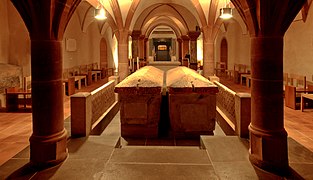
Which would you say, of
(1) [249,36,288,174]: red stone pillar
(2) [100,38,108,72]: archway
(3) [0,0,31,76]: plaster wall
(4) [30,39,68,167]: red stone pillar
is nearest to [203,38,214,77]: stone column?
(3) [0,0,31,76]: plaster wall

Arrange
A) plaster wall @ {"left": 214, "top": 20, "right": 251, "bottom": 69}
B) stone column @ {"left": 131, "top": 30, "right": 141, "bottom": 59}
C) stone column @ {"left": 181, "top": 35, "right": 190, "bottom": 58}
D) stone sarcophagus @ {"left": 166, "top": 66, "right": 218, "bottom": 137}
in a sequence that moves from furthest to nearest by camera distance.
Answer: stone column @ {"left": 181, "top": 35, "right": 190, "bottom": 58} → stone column @ {"left": 131, "top": 30, "right": 141, "bottom": 59} → plaster wall @ {"left": 214, "top": 20, "right": 251, "bottom": 69} → stone sarcophagus @ {"left": 166, "top": 66, "right": 218, "bottom": 137}

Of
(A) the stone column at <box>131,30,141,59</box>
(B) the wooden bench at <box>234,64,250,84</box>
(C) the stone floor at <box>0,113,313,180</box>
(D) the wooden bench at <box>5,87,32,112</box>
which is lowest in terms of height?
(C) the stone floor at <box>0,113,313,180</box>

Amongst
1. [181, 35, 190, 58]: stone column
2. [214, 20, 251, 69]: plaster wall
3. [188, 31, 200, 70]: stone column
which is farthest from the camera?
[181, 35, 190, 58]: stone column

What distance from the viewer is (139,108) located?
5562mm

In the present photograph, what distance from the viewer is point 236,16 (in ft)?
49.6

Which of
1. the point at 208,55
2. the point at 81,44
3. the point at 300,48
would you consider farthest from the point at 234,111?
the point at 81,44

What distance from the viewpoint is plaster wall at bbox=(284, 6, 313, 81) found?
9680mm

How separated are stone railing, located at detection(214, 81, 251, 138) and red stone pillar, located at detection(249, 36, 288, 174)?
4.12ft

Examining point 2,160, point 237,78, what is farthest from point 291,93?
point 2,160

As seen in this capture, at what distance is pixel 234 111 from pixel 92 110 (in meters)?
2.74

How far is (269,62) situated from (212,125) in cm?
226

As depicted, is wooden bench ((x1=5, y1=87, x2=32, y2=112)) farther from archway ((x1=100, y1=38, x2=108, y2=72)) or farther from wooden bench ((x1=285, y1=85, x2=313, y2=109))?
archway ((x1=100, y1=38, x2=108, y2=72))

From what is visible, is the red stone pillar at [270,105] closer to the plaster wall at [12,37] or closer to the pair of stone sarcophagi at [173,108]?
the pair of stone sarcophagi at [173,108]

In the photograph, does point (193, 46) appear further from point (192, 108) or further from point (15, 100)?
point (192, 108)
